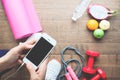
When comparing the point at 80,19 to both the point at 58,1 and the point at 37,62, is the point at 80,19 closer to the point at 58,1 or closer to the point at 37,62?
the point at 58,1

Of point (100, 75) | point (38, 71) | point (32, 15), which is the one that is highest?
point (32, 15)

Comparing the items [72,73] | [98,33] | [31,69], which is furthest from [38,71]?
[98,33]

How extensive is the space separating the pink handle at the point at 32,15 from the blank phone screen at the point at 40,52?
0.09m

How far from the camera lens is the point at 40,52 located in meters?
1.11

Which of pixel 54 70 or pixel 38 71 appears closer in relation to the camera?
pixel 38 71

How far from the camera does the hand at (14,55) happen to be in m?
1.06

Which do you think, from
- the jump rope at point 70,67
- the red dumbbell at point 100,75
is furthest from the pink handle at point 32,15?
the red dumbbell at point 100,75

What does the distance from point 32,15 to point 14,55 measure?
198 millimetres

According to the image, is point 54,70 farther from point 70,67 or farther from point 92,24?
point 92,24

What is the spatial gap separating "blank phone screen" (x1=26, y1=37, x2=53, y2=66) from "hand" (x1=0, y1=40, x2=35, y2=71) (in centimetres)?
3

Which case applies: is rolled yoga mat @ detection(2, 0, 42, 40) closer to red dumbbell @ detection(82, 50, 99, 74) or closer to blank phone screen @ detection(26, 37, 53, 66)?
blank phone screen @ detection(26, 37, 53, 66)

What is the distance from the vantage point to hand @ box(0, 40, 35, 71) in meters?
1.06

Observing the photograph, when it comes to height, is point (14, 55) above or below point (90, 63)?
above

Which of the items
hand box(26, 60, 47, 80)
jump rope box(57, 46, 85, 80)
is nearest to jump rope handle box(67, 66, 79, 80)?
jump rope box(57, 46, 85, 80)
